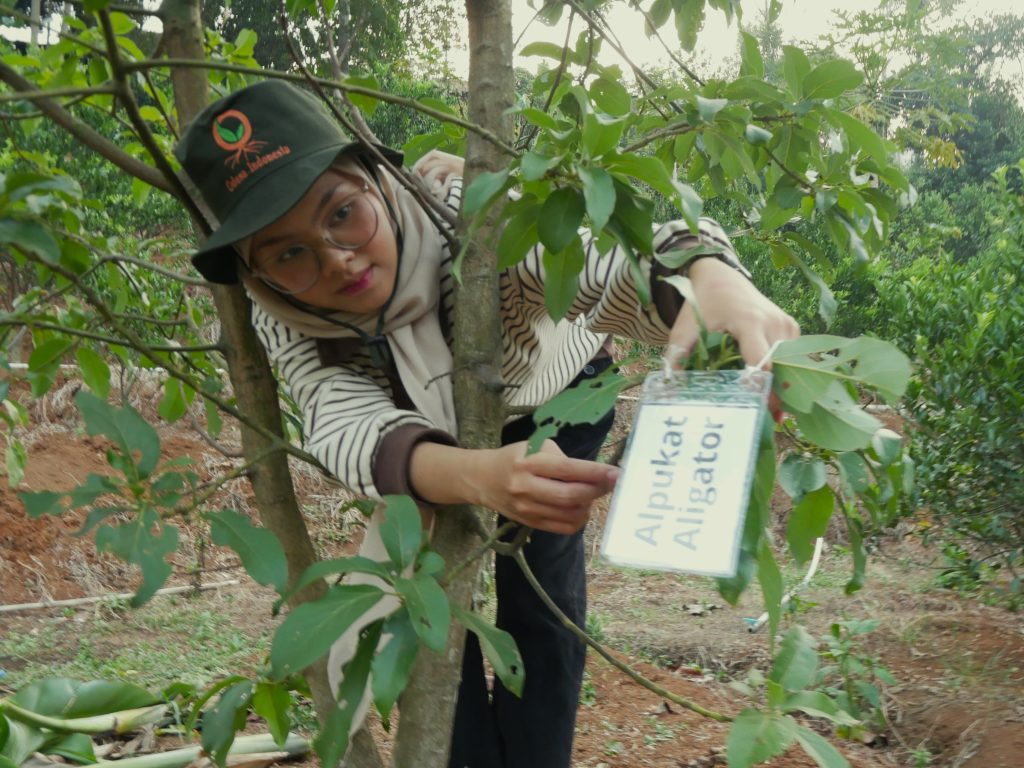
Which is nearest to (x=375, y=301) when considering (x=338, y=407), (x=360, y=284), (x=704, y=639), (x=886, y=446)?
(x=360, y=284)

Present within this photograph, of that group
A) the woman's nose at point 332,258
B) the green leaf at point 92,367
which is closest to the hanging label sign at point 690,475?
the woman's nose at point 332,258

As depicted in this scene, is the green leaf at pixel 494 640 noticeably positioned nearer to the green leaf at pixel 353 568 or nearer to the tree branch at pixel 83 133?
the green leaf at pixel 353 568

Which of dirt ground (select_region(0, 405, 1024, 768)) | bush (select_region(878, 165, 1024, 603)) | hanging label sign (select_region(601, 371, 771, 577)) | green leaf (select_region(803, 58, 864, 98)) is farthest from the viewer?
bush (select_region(878, 165, 1024, 603))

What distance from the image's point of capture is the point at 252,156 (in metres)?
1.24

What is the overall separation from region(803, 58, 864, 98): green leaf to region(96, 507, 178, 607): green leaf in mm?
858

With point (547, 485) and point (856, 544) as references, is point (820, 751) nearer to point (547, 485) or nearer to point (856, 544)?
point (856, 544)

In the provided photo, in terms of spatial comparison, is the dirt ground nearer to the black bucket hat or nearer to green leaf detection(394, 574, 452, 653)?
the black bucket hat

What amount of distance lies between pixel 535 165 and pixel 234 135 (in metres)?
0.59

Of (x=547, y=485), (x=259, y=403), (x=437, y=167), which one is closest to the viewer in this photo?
(x=547, y=485)

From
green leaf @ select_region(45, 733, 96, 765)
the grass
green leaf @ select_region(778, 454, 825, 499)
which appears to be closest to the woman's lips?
green leaf @ select_region(778, 454, 825, 499)

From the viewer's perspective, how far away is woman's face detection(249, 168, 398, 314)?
4.10ft

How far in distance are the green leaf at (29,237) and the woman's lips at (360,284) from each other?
36 cm

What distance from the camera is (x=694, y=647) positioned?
10.9ft

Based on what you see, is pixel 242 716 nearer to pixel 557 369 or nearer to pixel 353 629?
pixel 353 629
